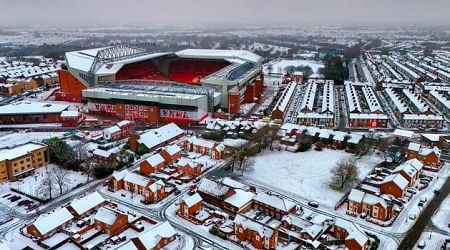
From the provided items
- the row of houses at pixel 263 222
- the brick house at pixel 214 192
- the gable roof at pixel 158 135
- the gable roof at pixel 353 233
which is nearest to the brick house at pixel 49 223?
the row of houses at pixel 263 222

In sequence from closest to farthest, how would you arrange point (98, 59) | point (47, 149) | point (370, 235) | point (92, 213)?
point (370, 235), point (92, 213), point (47, 149), point (98, 59)

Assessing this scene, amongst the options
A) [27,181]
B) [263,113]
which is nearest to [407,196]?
[263,113]

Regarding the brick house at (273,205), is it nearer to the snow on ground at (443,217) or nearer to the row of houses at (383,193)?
the row of houses at (383,193)

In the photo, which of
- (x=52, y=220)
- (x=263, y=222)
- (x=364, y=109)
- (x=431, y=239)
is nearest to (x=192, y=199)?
(x=263, y=222)

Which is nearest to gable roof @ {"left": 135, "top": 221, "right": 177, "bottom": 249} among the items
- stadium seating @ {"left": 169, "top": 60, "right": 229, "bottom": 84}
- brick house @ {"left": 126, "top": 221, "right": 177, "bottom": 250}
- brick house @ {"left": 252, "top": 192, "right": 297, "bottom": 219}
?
brick house @ {"left": 126, "top": 221, "right": 177, "bottom": 250}

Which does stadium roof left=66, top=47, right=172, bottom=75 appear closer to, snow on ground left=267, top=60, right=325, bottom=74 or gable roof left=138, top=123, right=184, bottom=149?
gable roof left=138, top=123, right=184, bottom=149

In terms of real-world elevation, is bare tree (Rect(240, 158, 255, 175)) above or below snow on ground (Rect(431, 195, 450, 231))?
above

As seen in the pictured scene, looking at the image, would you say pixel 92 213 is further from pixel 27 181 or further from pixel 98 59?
pixel 98 59
